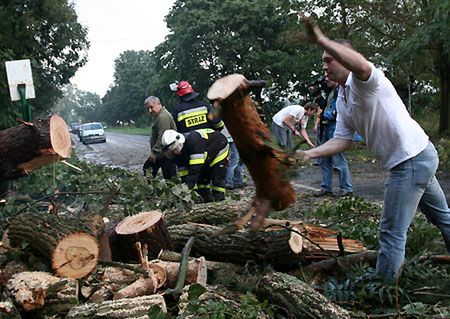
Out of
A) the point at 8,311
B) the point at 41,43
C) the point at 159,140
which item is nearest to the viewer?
the point at 8,311

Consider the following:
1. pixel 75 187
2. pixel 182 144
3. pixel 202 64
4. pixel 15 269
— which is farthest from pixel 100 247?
pixel 202 64

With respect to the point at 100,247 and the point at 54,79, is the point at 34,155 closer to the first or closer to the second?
the point at 100,247

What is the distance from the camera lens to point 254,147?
10.1ft

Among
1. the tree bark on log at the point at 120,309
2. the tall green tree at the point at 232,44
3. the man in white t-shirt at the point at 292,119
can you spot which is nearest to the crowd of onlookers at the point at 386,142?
the tree bark on log at the point at 120,309

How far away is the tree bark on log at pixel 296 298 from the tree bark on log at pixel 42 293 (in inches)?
48.4

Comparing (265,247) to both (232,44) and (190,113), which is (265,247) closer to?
(190,113)

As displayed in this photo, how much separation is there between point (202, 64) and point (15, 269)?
123 feet

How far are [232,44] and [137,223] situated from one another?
35.6 metres

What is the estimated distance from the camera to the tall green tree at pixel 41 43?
50.5 feet

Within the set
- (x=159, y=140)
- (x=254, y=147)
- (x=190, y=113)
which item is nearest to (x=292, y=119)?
(x=159, y=140)

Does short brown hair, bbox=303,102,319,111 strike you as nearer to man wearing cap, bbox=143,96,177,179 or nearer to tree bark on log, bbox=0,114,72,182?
man wearing cap, bbox=143,96,177,179

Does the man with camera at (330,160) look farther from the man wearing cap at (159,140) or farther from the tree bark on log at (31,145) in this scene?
the tree bark on log at (31,145)

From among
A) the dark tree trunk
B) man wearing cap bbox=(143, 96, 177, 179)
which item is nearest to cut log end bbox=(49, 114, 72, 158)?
man wearing cap bbox=(143, 96, 177, 179)

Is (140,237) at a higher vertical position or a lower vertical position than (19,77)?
lower
